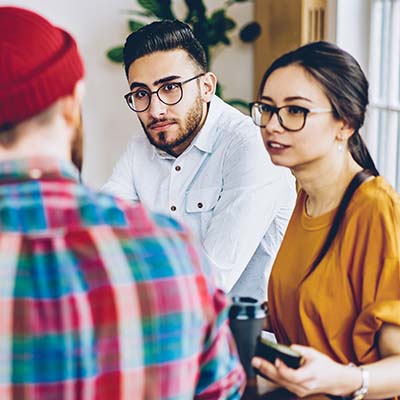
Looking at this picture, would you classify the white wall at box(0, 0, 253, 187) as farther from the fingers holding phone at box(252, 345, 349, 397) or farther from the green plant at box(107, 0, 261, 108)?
the fingers holding phone at box(252, 345, 349, 397)

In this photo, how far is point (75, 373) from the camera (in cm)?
93

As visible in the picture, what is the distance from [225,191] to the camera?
219 centimetres

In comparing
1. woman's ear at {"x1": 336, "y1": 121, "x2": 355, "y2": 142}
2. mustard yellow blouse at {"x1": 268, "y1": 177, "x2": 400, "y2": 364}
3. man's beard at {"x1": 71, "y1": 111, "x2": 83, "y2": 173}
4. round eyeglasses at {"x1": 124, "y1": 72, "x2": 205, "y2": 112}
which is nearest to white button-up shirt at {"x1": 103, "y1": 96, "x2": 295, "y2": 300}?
round eyeglasses at {"x1": 124, "y1": 72, "x2": 205, "y2": 112}

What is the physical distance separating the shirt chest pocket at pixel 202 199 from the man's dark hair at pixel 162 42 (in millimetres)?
346

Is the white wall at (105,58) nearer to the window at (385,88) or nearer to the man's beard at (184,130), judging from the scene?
the window at (385,88)

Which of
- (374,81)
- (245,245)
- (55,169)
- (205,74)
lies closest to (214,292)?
(55,169)

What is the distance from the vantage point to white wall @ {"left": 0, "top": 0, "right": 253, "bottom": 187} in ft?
14.7

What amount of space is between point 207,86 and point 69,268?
1438 millimetres

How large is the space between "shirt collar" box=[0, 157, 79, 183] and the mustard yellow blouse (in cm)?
73

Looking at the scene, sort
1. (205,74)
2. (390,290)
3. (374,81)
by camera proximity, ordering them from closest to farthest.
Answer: (390,290) → (205,74) → (374,81)

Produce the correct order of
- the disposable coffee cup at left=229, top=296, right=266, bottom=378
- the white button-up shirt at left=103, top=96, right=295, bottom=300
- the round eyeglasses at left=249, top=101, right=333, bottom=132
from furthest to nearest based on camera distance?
the white button-up shirt at left=103, top=96, right=295, bottom=300 < the round eyeglasses at left=249, top=101, right=333, bottom=132 < the disposable coffee cup at left=229, top=296, right=266, bottom=378

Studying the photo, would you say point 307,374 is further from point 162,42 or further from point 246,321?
point 162,42

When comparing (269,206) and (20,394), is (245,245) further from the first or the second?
(20,394)

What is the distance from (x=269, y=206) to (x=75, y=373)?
127cm
